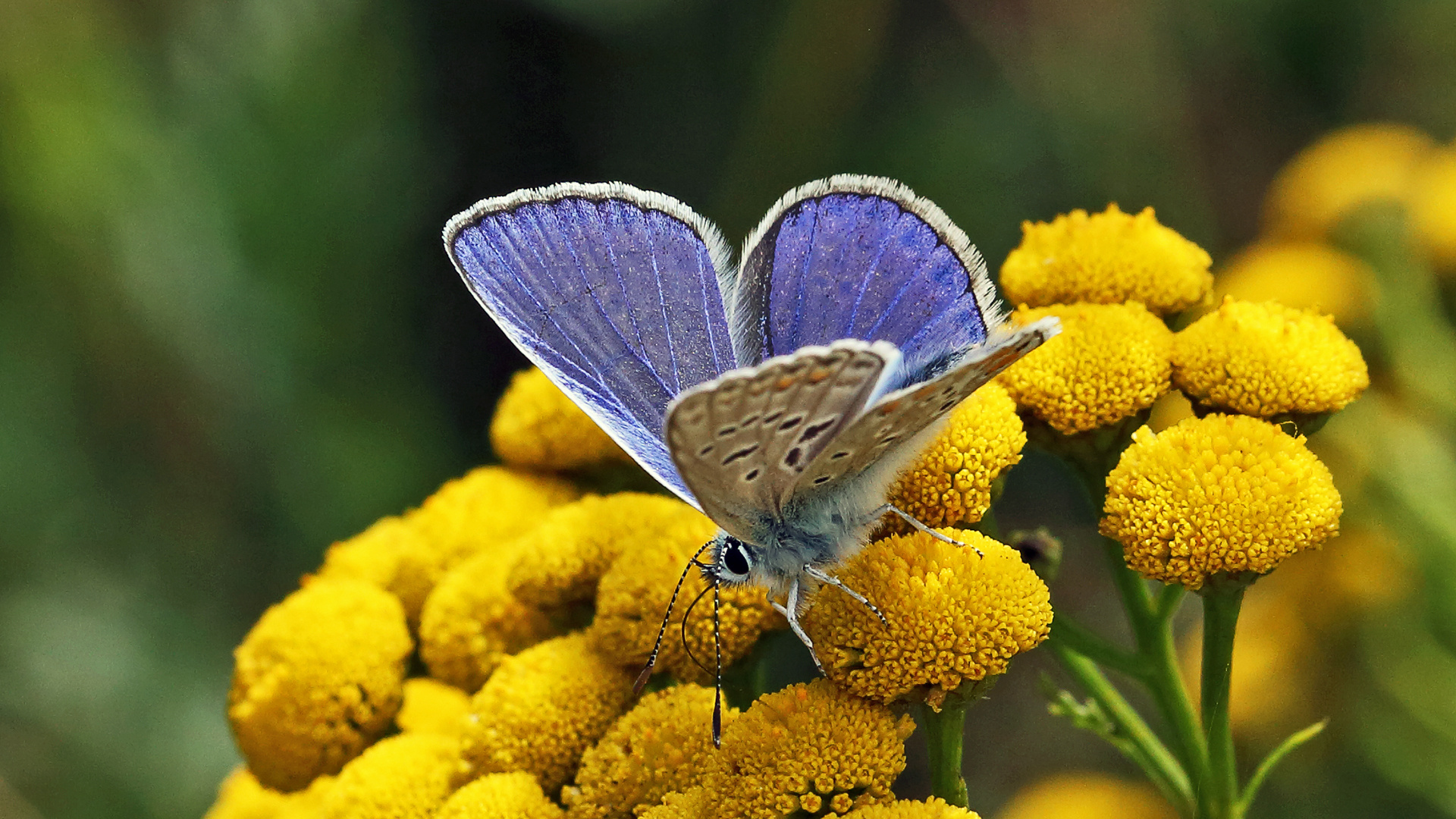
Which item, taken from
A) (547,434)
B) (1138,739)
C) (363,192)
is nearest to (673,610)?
(547,434)

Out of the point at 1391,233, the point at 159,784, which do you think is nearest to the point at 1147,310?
the point at 1391,233

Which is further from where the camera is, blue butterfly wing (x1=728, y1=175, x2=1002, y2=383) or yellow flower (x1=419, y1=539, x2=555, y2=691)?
yellow flower (x1=419, y1=539, x2=555, y2=691)

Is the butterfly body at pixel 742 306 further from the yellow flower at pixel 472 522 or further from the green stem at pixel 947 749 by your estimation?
the yellow flower at pixel 472 522

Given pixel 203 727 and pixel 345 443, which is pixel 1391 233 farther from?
pixel 203 727

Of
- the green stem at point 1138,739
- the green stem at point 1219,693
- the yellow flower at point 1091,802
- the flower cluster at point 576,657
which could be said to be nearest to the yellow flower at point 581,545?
the flower cluster at point 576,657

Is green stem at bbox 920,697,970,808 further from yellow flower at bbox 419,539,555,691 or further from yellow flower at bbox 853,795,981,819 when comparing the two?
yellow flower at bbox 419,539,555,691

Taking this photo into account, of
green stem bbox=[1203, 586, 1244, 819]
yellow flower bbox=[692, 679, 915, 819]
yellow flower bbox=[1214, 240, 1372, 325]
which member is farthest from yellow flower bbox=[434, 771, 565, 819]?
yellow flower bbox=[1214, 240, 1372, 325]
